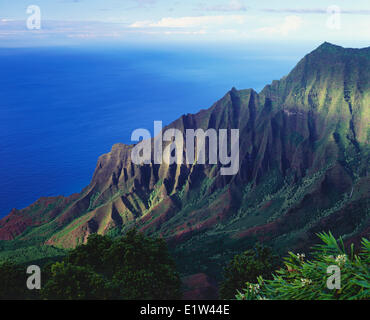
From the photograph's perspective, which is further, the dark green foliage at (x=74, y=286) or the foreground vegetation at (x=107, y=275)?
the foreground vegetation at (x=107, y=275)

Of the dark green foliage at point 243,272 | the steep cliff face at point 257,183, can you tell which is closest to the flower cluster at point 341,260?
the dark green foliage at point 243,272

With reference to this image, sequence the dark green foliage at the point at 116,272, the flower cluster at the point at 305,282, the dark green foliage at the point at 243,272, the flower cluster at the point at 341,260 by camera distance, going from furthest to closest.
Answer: the dark green foliage at the point at 243,272 → the dark green foliage at the point at 116,272 → the flower cluster at the point at 305,282 → the flower cluster at the point at 341,260

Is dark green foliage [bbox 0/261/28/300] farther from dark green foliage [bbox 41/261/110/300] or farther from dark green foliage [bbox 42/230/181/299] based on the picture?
dark green foliage [bbox 41/261/110/300]

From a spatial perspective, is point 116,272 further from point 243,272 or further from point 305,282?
point 305,282

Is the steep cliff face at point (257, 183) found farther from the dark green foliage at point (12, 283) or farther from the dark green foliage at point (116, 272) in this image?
the dark green foliage at point (12, 283)

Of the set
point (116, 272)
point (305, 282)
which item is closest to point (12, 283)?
point (116, 272)

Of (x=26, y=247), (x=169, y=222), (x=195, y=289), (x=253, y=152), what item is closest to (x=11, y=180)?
(x=26, y=247)

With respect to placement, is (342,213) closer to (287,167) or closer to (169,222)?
(287,167)
